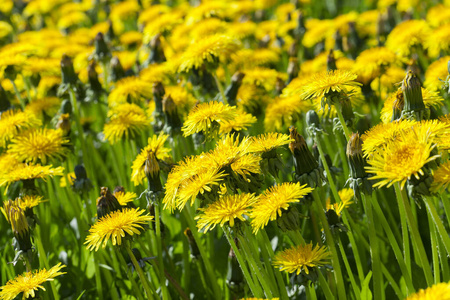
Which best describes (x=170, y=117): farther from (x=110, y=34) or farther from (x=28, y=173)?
(x=110, y=34)

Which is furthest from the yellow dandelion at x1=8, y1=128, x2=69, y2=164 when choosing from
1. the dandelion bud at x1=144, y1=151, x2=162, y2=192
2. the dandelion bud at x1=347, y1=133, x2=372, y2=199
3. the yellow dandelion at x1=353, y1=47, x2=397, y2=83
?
the yellow dandelion at x1=353, y1=47, x2=397, y2=83

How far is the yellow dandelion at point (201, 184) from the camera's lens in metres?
2.09

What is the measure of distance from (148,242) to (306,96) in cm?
124

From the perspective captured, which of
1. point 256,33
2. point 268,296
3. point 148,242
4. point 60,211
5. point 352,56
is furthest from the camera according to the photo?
point 256,33

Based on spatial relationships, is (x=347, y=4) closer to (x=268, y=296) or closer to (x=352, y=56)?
(x=352, y=56)

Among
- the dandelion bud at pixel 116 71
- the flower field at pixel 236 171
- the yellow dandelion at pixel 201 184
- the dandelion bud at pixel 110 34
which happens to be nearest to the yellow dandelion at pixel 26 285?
the flower field at pixel 236 171

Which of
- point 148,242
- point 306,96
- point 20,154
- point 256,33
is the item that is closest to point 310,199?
point 306,96

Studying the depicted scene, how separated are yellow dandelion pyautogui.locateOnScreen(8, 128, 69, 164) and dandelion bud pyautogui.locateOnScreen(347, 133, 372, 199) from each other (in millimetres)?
1753

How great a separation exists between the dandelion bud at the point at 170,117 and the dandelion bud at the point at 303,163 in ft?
3.63

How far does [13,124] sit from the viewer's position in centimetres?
344

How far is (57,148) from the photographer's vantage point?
10.8 ft

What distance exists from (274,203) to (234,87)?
69.6 inches

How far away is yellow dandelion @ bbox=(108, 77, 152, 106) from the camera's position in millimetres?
3996

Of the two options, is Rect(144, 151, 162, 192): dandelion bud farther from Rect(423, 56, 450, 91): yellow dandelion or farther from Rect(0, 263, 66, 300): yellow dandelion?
Rect(423, 56, 450, 91): yellow dandelion
